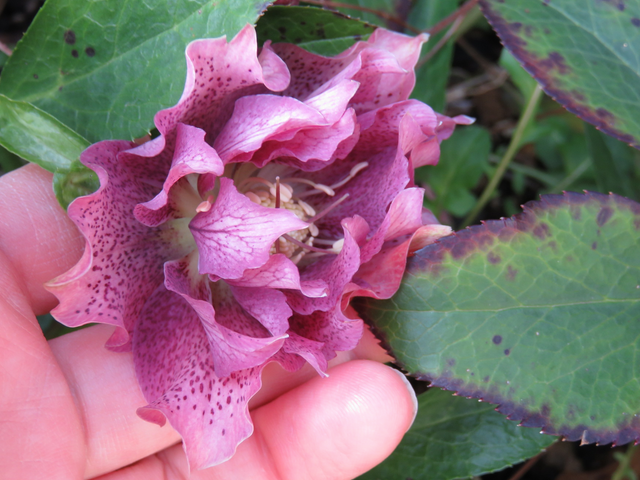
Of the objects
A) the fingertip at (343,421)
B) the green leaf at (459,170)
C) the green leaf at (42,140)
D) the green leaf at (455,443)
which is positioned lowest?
the green leaf at (455,443)

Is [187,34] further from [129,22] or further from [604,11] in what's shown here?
[604,11]

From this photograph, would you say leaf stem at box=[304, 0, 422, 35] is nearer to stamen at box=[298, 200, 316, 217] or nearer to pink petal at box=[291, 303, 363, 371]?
stamen at box=[298, 200, 316, 217]

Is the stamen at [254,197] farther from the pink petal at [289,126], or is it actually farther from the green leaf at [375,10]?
the green leaf at [375,10]

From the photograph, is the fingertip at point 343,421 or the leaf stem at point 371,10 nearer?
the fingertip at point 343,421

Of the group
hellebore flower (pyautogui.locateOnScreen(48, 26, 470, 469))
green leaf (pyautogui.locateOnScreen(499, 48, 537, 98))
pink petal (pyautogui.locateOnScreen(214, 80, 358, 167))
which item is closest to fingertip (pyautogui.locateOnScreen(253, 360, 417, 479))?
hellebore flower (pyautogui.locateOnScreen(48, 26, 470, 469))

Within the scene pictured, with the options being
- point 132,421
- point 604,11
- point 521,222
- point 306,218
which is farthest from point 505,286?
point 132,421

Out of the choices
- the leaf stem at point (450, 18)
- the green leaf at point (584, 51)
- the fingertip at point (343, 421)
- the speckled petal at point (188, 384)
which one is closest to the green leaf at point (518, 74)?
the leaf stem at point (450, 18)
